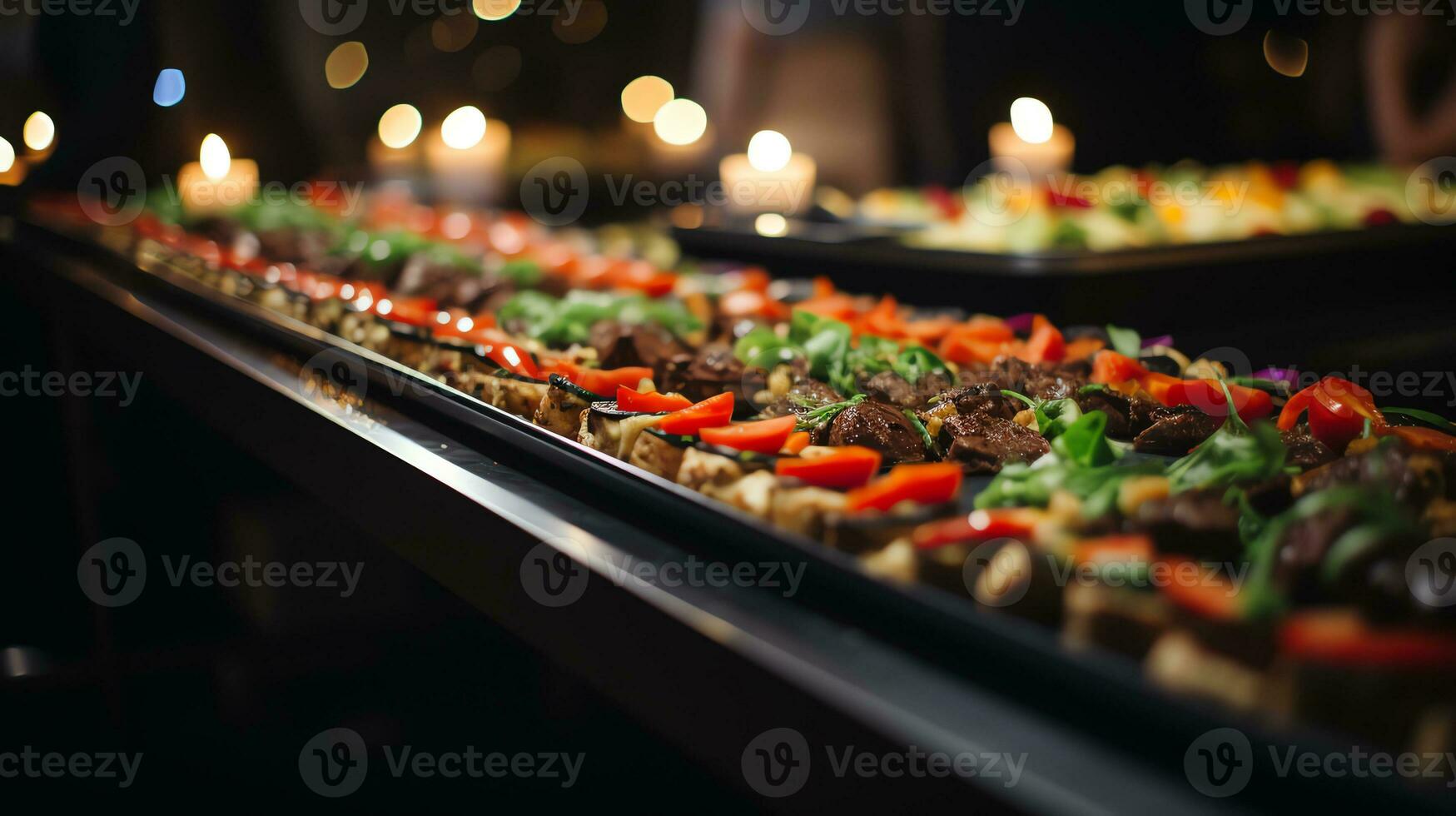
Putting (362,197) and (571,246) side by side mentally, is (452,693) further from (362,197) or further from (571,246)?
(362,197)

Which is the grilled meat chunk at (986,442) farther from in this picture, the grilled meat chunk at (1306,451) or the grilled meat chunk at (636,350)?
the grilled meat chunk at (636,350)

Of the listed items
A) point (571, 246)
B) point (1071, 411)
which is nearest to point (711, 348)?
point (1071, 411)

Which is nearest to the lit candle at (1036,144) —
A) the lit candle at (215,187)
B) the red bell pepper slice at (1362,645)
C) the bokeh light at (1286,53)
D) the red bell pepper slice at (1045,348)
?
the red bell pepper slice at (1045,348)

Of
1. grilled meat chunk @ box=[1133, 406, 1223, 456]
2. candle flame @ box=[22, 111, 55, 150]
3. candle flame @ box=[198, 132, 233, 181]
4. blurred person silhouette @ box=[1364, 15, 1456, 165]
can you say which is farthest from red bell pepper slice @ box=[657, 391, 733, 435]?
candle flame @ box=[22, 111, 55, 150]

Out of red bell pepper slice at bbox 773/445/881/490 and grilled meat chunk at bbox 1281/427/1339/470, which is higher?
grilled meat chunk at bbox 1281/427/1339/470

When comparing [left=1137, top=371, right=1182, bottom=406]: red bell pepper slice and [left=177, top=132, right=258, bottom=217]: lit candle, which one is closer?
[left=1137, top=371, right=1182, bottom=406]: red bell pepper slice

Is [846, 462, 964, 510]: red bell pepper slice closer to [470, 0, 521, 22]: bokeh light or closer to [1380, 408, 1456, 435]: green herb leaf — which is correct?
[1380, 408, 1456, 435]: green herb leaf
